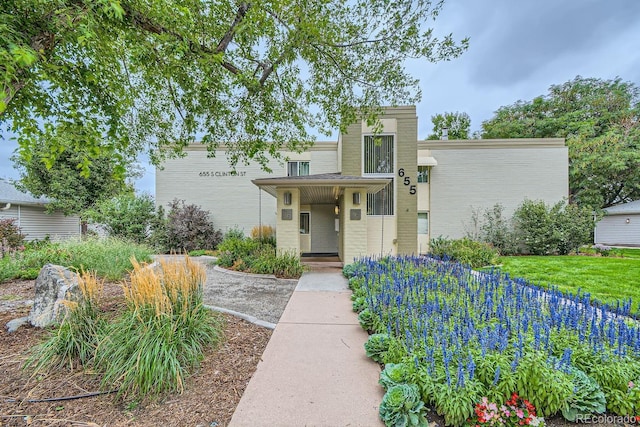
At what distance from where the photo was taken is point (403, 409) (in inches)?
77.5

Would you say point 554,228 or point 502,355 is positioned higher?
point 554,228

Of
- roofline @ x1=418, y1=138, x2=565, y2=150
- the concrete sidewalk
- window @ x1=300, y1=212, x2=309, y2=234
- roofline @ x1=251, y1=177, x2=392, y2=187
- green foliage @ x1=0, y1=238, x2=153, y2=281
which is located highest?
roofline @ x1=418, y1=138, x2=565, y2=150

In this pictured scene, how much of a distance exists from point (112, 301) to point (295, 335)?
2991 mm

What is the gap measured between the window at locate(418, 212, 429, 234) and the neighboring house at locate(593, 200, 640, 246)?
12250 millimetres

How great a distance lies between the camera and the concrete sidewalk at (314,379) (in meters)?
2.10

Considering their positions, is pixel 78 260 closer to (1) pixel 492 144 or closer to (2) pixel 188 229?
(2) pixel 188 229

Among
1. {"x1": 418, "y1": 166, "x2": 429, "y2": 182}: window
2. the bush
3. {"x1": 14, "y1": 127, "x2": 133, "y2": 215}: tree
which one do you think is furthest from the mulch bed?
{"x1": 14, "y1": 127, "x2": 133, "y2": 215}: tree

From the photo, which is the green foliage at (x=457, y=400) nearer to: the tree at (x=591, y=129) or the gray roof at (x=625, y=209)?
the tree at (x=591, y=129)

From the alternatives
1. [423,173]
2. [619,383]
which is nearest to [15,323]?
[619,383]

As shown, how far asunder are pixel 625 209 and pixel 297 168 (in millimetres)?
20571

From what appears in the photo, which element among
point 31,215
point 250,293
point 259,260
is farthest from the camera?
point 31,215

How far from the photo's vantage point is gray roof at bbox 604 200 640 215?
15722mm

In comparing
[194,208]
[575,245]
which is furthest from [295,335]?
[575,245]

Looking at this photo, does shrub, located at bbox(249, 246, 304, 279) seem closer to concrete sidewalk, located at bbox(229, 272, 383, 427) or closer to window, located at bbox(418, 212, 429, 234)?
concrete sidewalk, located at bbox(229, 272, 383, 427)
